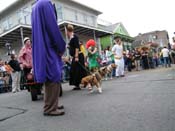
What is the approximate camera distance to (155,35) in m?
83.8

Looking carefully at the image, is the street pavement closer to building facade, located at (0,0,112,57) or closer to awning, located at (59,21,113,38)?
awning, located at (59,21,113,38)

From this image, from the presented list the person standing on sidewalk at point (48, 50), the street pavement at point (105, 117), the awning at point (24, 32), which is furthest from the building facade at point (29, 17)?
the person standing on sidewalk at point (48, 50)

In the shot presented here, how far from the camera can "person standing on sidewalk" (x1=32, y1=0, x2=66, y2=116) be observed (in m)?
4.45

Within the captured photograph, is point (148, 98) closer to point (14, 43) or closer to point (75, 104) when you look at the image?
point (75, 104)

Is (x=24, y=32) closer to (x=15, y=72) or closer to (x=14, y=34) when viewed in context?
(x=14, y=34)

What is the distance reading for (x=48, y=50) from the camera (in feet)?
14.8

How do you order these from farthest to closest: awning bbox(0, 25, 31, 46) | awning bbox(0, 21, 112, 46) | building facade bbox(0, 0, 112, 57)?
building facade bbox(0, 0, 112, 57) → awning bbox(0, 21, 112, 46) → awning bbox(0, 25, 31, 46)

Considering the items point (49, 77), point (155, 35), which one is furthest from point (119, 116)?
point (155, 35)

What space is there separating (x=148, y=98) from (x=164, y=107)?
3.06 ft

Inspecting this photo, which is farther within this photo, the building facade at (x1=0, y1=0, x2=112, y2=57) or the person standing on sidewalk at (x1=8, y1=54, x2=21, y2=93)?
the building facade at (x1=0, y1=0, x2=112, y2=57)

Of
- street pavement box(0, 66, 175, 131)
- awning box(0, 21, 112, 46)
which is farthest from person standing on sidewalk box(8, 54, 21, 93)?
awning box(0, 21, 112, 46)

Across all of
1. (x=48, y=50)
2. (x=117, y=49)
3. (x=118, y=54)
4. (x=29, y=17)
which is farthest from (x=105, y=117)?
(x=29, y=17)

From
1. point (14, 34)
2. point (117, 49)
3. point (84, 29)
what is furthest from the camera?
point (84, 29)

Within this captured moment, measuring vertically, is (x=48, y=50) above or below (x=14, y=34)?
below
